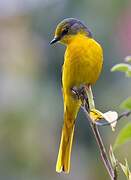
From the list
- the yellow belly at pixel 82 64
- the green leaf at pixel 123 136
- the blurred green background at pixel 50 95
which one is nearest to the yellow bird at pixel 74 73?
the yellow belly at pixel 82 64

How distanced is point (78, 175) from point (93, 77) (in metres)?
5.22

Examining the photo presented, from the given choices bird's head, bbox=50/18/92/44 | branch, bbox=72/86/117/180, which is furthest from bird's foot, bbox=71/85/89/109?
bird's head, bbox=50/18/92/44

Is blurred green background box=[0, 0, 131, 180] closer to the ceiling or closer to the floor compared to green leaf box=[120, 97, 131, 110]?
closer to the ceiling

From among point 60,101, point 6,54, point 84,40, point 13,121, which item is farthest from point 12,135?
point 84,40

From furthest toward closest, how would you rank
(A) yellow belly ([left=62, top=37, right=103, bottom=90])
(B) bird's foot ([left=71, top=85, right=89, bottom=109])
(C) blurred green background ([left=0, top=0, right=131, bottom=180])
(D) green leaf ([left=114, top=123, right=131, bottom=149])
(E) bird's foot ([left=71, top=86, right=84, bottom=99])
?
(C) blurred green background ([left=0, top=0, right=131, bottom=180]), (A) yellow belly ([left=62, top=37, right=103, bottom=90]), (E) bird's foot ([left=71, top=86, right=84, bottom=99]), (B) bird's foot ([left=71, top=85, right=89, bottom=109]), (D) green leaf ([left=114, top=123, right=131, bottom=149])

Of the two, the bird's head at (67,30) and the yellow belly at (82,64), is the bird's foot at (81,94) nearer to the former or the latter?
the yellow belly at (82,64)

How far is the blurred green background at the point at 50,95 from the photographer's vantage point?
20.0 ft

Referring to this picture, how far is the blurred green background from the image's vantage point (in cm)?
609

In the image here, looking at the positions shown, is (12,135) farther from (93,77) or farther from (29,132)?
(93,77)

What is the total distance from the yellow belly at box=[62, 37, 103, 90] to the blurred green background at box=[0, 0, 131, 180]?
8.46ft

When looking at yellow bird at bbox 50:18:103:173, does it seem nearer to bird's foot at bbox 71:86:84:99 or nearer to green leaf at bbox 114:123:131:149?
bird's foot at bbox 71:86:84:99

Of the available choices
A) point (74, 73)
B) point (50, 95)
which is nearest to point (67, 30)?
point (74, 73)

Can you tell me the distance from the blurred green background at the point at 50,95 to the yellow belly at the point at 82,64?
2579 mm

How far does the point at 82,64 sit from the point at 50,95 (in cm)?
393
